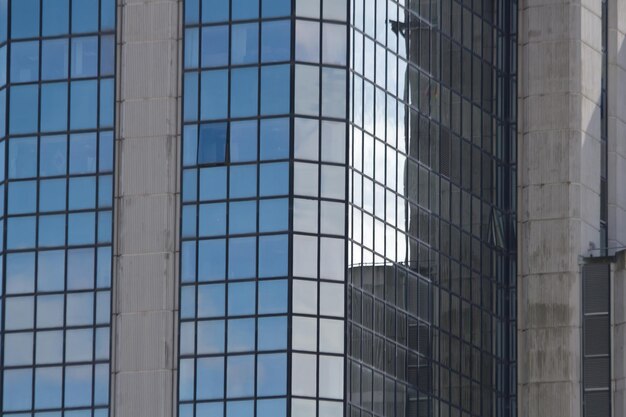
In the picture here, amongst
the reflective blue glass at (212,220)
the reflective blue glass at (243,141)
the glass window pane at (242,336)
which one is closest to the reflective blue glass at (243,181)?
the reflective blue glass at (243,141)

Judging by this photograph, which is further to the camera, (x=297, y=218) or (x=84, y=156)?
(x=84, y=156)

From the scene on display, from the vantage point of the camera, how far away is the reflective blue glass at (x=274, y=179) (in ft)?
320

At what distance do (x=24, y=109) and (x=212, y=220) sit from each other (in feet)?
31.6

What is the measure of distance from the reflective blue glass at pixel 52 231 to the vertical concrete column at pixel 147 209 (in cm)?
235

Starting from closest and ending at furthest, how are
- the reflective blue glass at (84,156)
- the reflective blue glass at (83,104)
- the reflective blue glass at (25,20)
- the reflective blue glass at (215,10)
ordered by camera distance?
the reflective blue glass at (215,10), the reflective blue glass at (84,156), the reflective blue glass at (83,104), the reflective blue glass at (25,20)

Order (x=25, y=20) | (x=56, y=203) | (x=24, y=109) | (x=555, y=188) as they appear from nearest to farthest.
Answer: (x=56, y=203)
(x=24, y=109)
(x=25, y=20)
(x=555, y=188)

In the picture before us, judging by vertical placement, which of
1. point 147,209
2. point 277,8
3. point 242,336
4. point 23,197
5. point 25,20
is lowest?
point 242,336

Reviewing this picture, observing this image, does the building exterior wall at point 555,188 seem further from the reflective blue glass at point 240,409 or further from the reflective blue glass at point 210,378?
the reflective blue glass at point 210,378

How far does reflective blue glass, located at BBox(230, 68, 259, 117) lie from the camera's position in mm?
98625

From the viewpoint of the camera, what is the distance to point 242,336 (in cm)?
9662

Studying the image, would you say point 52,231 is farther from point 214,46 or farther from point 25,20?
point 214,46

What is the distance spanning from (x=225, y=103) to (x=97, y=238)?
7.57 m

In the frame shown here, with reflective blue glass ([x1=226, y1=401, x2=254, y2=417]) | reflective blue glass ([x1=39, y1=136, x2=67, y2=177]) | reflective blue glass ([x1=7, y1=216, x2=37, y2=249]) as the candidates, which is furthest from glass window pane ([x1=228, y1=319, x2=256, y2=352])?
reflective blue glass ([x1=39, y1=136, x2=67, y2=177])

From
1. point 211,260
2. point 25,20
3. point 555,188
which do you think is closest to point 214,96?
point 211,260
